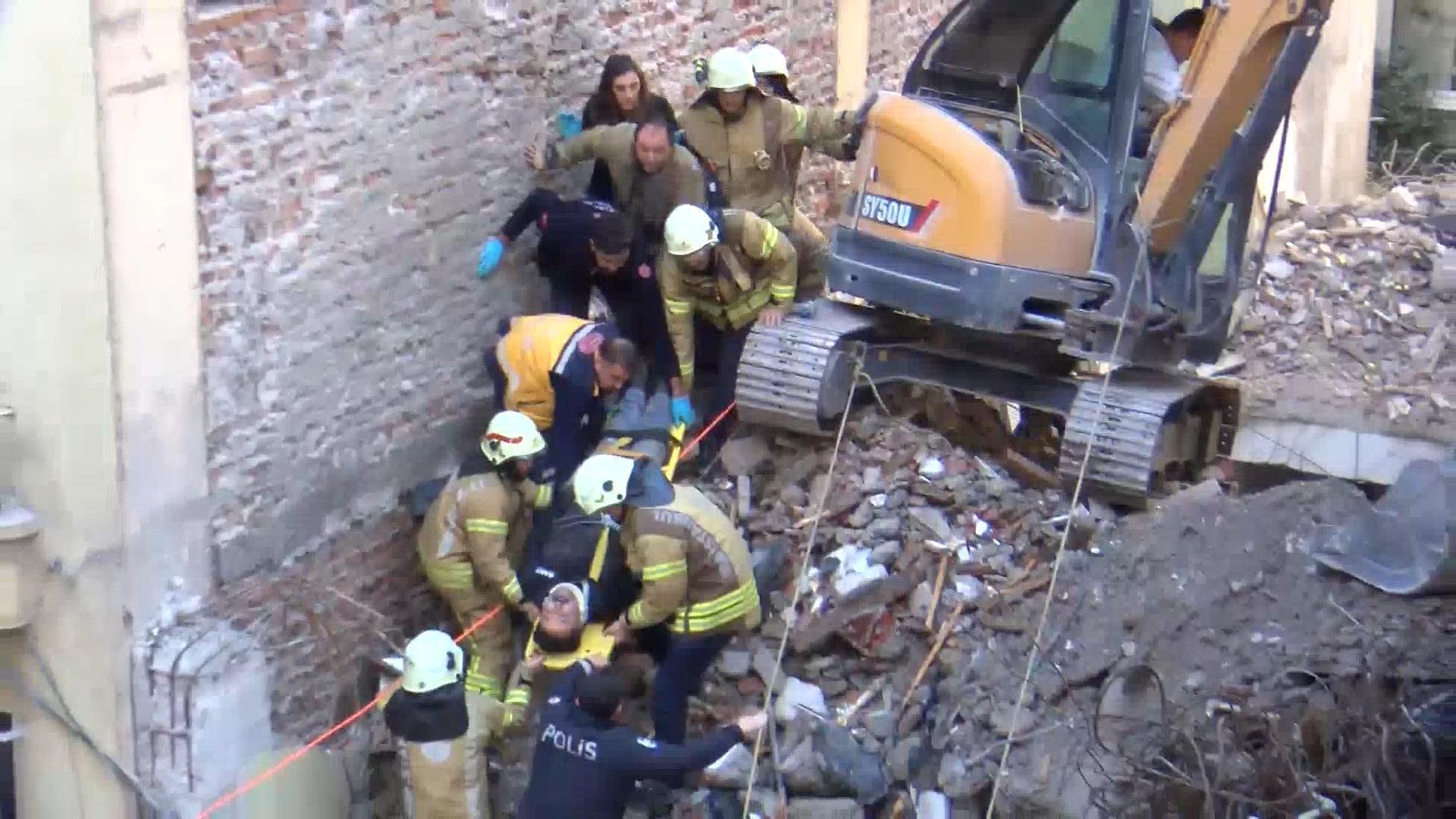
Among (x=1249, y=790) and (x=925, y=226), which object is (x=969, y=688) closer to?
(x=1249, y=790)

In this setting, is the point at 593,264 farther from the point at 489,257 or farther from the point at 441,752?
the point at 441,752

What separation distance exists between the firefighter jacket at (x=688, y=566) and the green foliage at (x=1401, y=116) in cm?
1048

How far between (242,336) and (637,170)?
2.48 m

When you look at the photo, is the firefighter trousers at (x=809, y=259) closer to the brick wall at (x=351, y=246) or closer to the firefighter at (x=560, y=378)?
the brick wall at (x=351, y=246)

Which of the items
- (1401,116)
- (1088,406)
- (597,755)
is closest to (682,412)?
(1088,406)

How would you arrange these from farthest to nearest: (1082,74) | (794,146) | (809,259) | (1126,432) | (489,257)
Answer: (809,259) → (794,146) → (489,257) → (1082,74) → (1126,432)

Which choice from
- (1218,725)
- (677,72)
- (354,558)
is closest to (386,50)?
(354,558)

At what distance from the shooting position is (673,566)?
24.8 ft

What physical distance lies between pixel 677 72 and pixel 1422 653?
5.75m

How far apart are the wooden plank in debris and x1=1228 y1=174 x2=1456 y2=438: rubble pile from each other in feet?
11.2

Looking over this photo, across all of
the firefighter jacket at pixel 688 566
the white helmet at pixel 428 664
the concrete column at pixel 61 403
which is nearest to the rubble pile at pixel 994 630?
the firefighter jacket at pixel 688 566

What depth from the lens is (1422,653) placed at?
6801 millimetres

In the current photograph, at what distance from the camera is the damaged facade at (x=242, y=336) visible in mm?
6723

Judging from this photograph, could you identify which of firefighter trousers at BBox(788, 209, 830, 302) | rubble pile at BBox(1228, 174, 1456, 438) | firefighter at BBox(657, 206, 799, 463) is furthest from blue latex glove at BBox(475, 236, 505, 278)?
rubble pile at BBox(1228, 174, 1456, 438)
